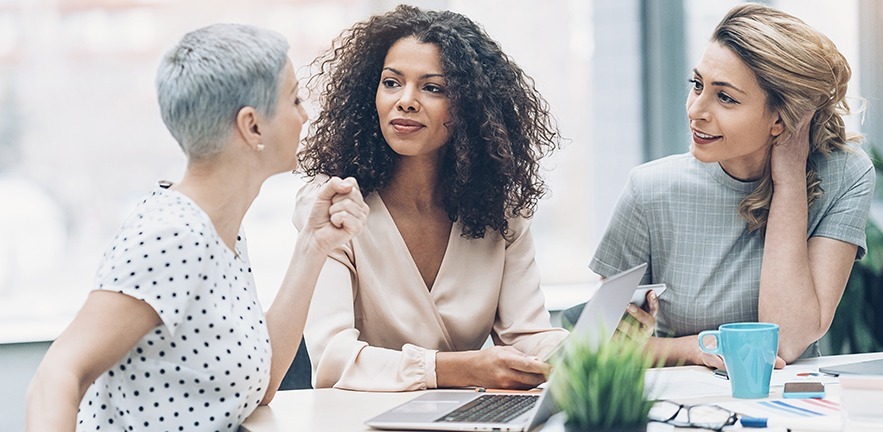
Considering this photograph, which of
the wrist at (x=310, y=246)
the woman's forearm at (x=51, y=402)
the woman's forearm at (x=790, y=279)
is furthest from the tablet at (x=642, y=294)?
the woman's forearm at (x=51, y=402)

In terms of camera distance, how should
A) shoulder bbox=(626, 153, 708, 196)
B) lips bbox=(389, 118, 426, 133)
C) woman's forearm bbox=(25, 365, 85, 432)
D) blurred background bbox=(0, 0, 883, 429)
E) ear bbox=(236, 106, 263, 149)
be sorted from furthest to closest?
blurred background bbox=(0, 0, 883, 429) < shoulder bbox=(626, 153, 708, 196) < lips bbox=(389, 118, 426, 133) < ear bbox=(236, 106, 263, 149) < woman's forearm bbox=(25, 365, 85, 432)

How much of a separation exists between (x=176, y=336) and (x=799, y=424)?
853 mm

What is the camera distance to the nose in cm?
200

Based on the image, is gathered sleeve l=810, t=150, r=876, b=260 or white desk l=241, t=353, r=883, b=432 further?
gathered sleeve l=810, t=150, r=876, b=260

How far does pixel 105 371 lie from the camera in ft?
4.25

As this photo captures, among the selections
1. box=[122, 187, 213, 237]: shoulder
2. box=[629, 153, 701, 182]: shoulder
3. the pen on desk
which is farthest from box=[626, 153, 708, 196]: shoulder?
box=[122, 187, 213, 237]: shoulder

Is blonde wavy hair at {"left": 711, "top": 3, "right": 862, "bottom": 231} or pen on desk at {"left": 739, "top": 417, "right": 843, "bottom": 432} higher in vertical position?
blonde wavy hair at {"left": 711, "top": 3, "right": 862, "bottom": 231}

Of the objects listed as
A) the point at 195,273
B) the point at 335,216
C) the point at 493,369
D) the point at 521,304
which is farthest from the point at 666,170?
the point at 195,273

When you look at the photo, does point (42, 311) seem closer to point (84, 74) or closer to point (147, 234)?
point (84, 74)

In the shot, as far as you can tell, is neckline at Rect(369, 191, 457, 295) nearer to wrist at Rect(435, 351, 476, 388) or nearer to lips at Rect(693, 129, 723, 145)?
wrist at Rect(435, 351, 476, 388)

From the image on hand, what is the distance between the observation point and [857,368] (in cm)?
175

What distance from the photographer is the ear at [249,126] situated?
1.42 m

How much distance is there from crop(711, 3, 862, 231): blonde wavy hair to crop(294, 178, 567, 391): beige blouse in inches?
20.5

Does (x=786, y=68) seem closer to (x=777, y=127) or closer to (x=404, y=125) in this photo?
(x=777, y=127)
